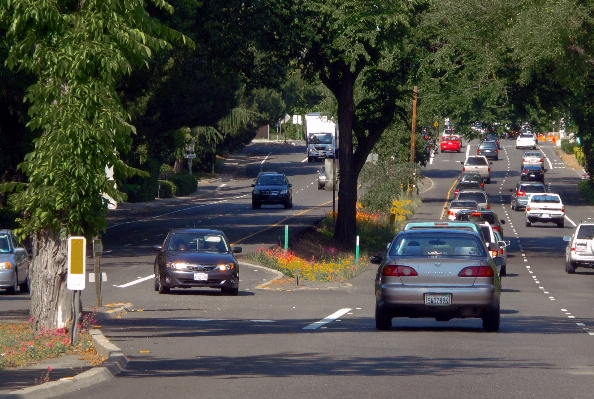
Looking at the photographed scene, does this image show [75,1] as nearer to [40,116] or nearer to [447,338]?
[40,116]

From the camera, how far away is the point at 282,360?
1264 cm

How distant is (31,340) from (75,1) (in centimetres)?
460

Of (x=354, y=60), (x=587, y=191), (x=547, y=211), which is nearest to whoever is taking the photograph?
(x=354, y=60)

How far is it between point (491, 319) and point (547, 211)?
40.8 metres

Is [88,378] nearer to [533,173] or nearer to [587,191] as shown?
[587,191]

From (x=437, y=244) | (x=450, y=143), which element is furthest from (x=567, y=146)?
(x=437, y=244)

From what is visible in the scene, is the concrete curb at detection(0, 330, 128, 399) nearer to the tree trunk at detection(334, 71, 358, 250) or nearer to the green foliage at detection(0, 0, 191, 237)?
→ the green foliage at detection(0, 0, 191, 237)

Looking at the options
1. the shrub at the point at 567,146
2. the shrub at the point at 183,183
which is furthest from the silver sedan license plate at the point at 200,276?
the shrub at the point at 567,146

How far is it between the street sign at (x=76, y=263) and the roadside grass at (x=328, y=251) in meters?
14.5

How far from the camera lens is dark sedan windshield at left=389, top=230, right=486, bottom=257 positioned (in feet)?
52.1

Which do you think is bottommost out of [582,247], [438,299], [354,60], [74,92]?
[582,247]

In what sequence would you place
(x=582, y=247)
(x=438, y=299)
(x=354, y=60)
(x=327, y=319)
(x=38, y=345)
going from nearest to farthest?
(x=38, y=345) < (x=438, y=299) < (x=327, y=319) < (x=582, y=247) < (x=354, y=60)

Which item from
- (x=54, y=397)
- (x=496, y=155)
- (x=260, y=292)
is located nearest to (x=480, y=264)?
(x=54, y=397)

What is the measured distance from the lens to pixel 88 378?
34.3ft
